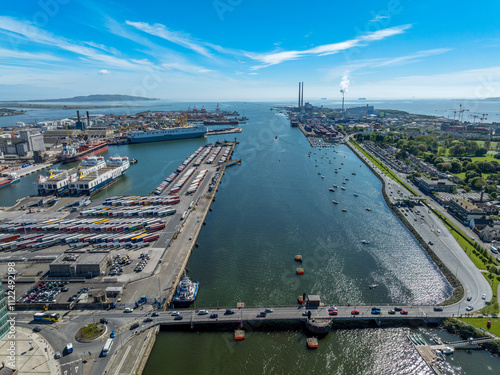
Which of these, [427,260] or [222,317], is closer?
[222,317]

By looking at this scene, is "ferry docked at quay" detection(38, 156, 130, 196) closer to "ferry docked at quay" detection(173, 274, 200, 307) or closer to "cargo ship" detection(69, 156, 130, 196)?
"cargo ship" detection(69, 156, 130, 196)

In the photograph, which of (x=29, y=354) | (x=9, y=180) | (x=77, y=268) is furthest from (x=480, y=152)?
(x=9, y=180)

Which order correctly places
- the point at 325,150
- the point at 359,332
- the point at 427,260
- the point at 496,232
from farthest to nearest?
the point at 325,150
the point at 496,232
the point at 427,260
the point at 359,332

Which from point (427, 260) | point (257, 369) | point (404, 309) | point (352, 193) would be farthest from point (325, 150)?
point (257, 369)

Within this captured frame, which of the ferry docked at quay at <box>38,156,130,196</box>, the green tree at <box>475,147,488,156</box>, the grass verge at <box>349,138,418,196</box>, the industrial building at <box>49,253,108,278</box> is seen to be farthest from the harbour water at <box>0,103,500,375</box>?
the green tree at <box>475,147,488,156</box>

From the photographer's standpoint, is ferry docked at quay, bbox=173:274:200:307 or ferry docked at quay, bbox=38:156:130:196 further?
ferry docked at quay, bbox=38:156:130:196

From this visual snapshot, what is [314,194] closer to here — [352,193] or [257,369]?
[352,193]
